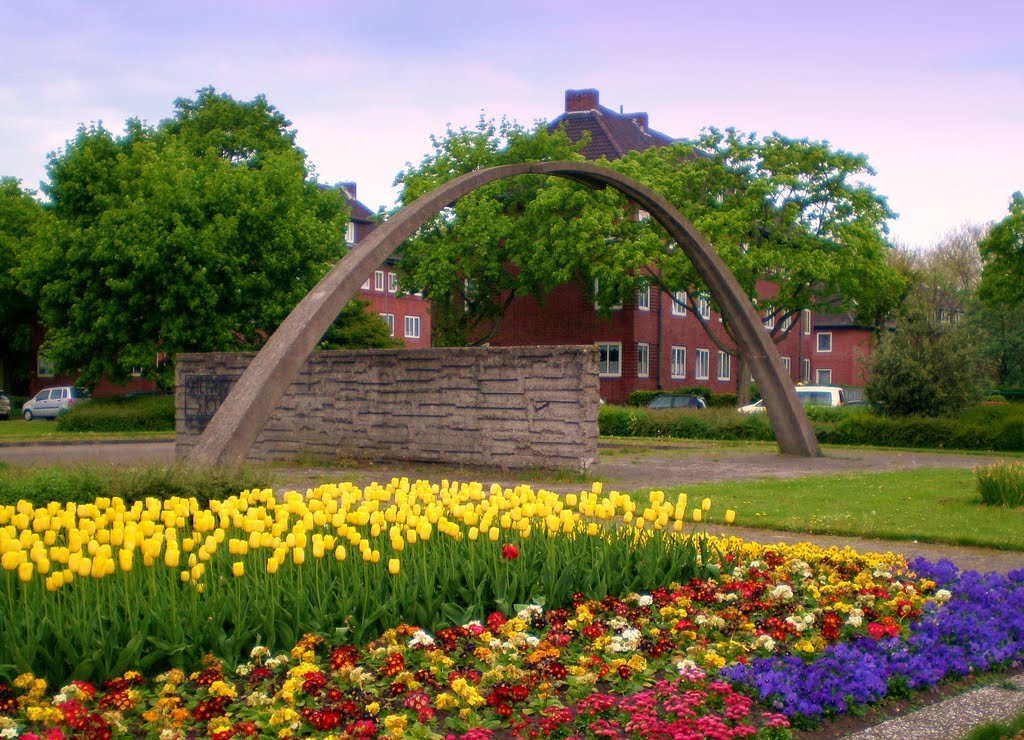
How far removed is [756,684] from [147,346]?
115ft

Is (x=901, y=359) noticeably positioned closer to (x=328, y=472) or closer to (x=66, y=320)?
(x=328, y=472)

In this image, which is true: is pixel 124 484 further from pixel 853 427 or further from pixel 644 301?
pixel 644 301

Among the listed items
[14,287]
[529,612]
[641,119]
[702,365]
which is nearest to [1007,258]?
[702,365]

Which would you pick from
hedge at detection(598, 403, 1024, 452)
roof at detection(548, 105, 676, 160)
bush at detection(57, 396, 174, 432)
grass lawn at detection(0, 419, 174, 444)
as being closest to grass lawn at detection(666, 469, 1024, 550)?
hedge at detection(598, 403, 1024, 452)

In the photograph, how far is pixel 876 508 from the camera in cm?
1384

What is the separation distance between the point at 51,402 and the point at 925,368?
1491 inches

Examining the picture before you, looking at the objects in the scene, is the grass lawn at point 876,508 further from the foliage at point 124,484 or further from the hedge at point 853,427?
the hedge at point 853,427

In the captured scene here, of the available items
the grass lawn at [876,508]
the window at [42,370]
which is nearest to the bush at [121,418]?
the grass lawn at [876,508]

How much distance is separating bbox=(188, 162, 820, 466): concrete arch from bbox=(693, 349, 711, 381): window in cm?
3059

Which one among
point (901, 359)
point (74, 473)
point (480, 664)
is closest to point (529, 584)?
point (480, 664)

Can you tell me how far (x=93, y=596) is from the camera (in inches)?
229

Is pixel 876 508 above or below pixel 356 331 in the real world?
below

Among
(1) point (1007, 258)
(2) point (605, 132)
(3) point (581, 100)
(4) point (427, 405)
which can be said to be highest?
(3) point (581, 100)

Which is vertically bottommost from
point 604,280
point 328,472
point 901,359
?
point 328,472
